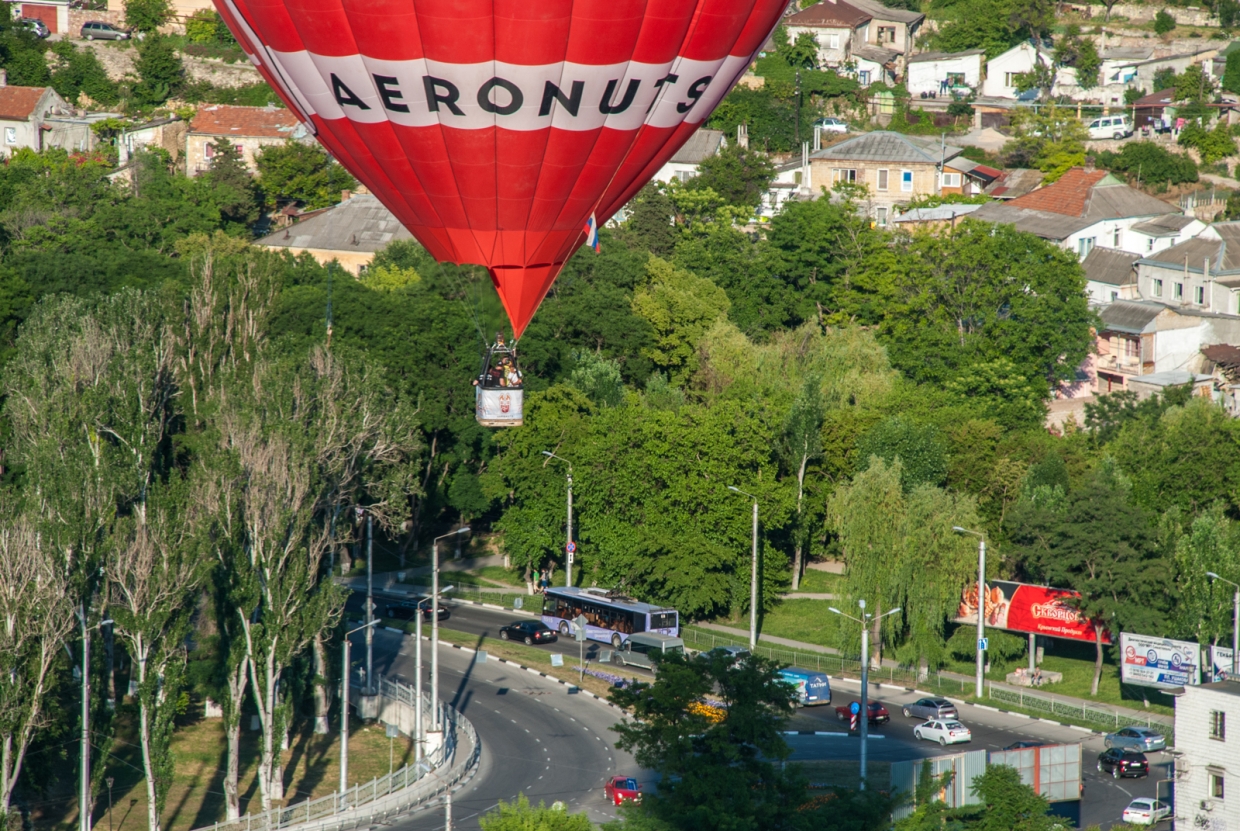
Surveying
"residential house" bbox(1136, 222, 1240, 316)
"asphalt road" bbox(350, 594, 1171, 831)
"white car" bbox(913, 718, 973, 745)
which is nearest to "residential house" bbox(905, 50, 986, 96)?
"residential house" bbox(1136, 222, 1240, 316)

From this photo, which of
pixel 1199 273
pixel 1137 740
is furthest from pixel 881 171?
pixel 1137 740

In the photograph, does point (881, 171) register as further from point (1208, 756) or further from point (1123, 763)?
point (1208, 756)

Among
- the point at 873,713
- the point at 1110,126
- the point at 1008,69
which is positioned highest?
the point at 1008,69

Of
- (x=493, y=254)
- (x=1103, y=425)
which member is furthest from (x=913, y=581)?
(x=493, y=254)

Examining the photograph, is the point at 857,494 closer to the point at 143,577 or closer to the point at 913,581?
the point at 913,581

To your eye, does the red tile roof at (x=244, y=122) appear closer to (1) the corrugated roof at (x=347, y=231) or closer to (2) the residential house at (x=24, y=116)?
(2) the residential house at (x=24, y=116)

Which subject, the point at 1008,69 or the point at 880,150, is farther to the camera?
the point at 1008,69
